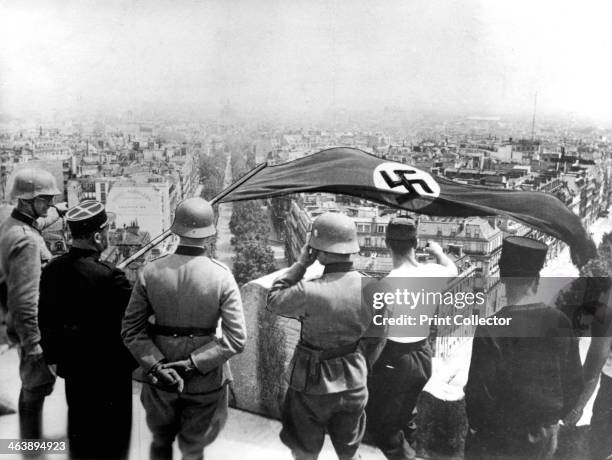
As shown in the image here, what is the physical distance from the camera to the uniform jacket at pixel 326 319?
11.2 ft

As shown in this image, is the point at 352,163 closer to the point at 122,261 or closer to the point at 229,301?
the point at 229,301

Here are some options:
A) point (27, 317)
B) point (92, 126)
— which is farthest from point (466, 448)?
point (92, 126)

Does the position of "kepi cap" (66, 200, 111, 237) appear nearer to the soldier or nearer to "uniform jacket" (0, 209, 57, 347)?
the soldier

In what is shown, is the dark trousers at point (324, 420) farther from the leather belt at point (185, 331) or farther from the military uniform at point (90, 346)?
the military uniform at point (90, 346)

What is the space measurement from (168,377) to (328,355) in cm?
88

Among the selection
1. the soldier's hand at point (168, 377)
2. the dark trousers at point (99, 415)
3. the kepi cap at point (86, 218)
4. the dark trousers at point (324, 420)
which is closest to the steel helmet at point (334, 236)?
the dark trousers at point (324, 420)

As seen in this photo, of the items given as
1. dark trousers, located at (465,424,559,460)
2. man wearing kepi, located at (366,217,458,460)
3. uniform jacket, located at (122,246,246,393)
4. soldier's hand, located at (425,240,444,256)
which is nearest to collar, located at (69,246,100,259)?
uniform jacket, located at (122,246,246,393)

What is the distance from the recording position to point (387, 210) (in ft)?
12.5

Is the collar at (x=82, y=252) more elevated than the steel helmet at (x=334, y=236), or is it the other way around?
the steel helmet at (x=334, y=236)

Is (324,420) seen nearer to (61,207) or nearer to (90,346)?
(90,346)

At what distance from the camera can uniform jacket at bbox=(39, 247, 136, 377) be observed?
11.8 feet

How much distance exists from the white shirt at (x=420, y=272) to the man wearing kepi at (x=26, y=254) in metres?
2.12

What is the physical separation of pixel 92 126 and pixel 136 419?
6.11ft

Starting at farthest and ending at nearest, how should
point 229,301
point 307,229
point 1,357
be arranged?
point 1,357 < point 307,229 < point 229,301
